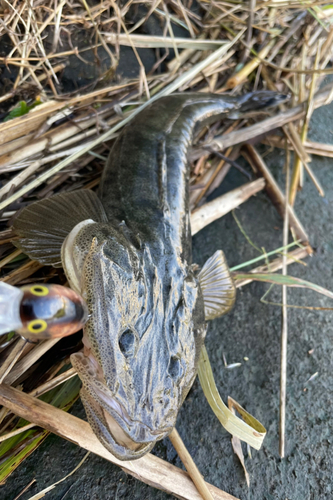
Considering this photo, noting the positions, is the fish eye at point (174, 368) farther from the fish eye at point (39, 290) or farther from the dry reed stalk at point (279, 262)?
the dry reed stalk at point (279, 262)

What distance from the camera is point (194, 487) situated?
7.13 feet

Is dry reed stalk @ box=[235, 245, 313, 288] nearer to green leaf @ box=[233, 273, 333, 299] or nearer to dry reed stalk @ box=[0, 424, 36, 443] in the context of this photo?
green leaf @ box=[233, 273, 333, 299]

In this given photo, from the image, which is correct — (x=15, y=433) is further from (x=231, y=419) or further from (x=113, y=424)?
(x=231, y=419)

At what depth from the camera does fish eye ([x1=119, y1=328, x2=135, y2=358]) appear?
180 cm

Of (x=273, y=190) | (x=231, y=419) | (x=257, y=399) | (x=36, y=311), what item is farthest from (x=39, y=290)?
(x=273, y=190)

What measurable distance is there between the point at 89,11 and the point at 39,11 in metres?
0.39

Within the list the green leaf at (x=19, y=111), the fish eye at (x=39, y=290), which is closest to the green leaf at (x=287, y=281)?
the fish eye at (x=39, y=290)

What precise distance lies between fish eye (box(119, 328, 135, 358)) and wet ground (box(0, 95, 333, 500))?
2.72 ft

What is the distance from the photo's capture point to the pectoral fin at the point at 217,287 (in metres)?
2.69

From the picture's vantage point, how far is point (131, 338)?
184 cm

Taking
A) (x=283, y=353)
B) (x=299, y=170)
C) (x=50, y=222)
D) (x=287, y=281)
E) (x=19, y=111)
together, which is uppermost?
(x=19, y=111)

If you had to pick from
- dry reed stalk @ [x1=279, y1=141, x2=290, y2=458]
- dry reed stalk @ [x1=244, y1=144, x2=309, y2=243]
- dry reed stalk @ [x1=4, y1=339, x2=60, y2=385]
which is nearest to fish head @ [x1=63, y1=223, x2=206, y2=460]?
dry reed stalk @ [x1=4, y1=339, x2=60, y2=385]

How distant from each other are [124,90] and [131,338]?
2.29 m

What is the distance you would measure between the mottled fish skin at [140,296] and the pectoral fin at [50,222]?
165 millimetres
